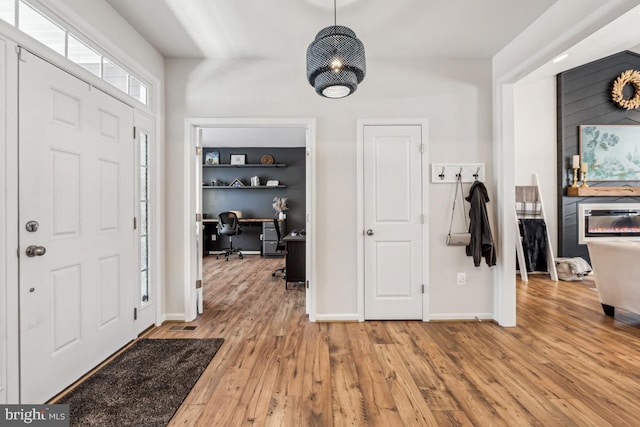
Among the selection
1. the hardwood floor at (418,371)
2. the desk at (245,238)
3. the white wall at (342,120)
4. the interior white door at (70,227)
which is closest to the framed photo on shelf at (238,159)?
the desk at (245,238)

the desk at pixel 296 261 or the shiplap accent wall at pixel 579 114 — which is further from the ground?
the shiplap accent wall at pixel 579 114

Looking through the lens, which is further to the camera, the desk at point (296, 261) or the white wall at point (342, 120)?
the desk at point (296, 261)

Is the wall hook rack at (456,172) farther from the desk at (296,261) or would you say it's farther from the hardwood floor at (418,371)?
the desk at (296,261)

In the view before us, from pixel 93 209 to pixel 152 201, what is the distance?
0.78 meters

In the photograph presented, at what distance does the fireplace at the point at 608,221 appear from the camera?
536 centimetres

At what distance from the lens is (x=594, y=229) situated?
541 cm

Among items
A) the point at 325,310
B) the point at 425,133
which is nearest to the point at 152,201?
the point at 325,310

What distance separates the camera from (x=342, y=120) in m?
3.14

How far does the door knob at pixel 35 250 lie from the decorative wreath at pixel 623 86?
8127mm

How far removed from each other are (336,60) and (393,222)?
72.6 inches

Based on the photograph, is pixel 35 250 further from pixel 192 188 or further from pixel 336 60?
pixel 336 60

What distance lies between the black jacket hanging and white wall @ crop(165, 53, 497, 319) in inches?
6.9

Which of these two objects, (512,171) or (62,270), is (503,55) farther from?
(62,270)

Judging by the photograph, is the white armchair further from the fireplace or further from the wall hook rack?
the fireplace
